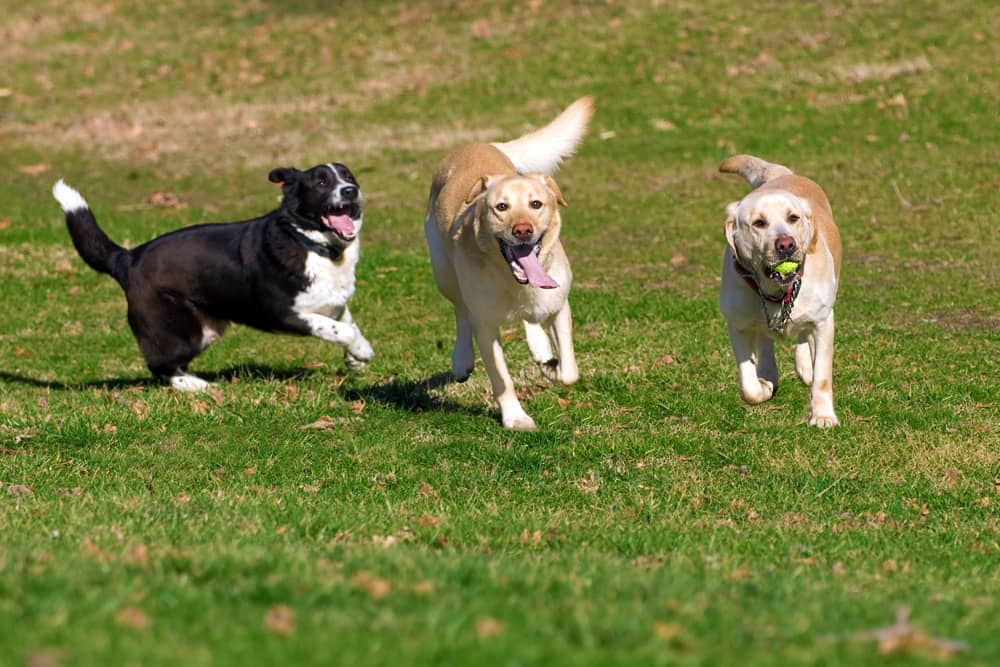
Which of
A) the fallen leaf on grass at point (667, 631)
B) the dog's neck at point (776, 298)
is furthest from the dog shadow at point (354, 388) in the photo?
the fallen leaf on grass at point (667, 631)

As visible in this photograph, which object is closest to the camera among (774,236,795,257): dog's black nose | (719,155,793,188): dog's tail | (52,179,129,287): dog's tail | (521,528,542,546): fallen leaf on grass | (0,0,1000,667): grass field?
(0,0,1000,667): grass field

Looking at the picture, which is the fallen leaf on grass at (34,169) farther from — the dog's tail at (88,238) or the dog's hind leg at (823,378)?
the dog's hind leg at (823,378)

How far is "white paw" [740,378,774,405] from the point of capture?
8609mm

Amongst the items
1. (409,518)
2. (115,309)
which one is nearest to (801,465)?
(409,518)

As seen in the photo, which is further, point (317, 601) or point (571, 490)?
point (571, 490)

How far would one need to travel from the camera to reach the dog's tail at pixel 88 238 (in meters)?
10.3

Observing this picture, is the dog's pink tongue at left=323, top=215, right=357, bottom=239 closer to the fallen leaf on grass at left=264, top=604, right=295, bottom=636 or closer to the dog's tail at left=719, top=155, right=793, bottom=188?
the dog's tail at left=719, top=155, right=793, bottom=188

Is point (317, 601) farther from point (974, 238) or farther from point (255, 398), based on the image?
point (974, 238)

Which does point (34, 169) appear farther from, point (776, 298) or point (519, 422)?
point (776, 298)

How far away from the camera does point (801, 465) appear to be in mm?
7840

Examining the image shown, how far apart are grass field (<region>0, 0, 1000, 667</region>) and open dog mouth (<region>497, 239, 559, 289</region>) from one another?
38.7 inches

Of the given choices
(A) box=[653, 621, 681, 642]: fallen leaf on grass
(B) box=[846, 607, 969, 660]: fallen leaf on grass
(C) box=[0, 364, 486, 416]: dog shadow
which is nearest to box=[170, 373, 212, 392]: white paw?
(C) box=[0, 364, 486, 416]: dog shadow

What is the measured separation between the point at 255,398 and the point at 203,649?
19.6ft

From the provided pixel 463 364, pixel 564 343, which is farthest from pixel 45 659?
pixel 463 364
